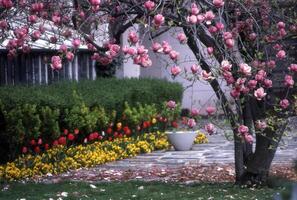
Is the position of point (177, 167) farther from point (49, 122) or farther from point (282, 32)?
point (282, 32)

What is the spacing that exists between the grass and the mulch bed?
1.82ft

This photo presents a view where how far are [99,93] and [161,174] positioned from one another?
3.15 metres

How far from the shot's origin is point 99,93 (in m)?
11.8

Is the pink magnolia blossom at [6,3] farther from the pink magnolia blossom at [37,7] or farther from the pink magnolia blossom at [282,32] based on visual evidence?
the pink magnolia blossom at [282,32]

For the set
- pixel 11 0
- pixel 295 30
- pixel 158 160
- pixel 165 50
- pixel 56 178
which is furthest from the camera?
pixel 158 160

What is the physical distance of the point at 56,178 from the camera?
8.80 meters

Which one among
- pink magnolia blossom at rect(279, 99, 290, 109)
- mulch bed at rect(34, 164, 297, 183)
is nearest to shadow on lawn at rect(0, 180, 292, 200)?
mulch bed at rect(34, 164, 297, 183)

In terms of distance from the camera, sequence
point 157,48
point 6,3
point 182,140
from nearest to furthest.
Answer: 1. point 157,48
2. point 6,3
3. point 182,140

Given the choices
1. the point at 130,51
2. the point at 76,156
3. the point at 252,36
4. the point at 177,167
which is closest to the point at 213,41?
the point at 252,36

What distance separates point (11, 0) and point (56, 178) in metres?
3.77

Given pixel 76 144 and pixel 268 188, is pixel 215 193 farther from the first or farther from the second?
pixel 76 144

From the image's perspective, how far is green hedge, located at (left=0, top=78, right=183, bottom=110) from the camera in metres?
9.61

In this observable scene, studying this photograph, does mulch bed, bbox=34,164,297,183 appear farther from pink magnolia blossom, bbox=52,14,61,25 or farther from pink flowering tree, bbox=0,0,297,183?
pink magnolia blossom, bbox=52,14,61,25

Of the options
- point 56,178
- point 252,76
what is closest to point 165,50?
point 252,76
